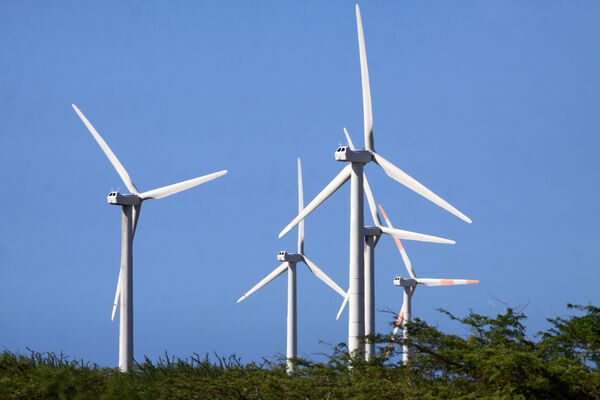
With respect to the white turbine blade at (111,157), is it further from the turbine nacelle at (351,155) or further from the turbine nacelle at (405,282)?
the turbine nacelle at (405,282)

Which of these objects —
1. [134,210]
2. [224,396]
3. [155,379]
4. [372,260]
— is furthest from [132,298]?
[224,396]

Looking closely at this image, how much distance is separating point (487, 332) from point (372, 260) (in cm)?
2502

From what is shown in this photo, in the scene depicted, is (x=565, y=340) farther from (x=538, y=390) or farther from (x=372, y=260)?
(x=372, y=260)

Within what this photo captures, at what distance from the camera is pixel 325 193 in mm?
39688

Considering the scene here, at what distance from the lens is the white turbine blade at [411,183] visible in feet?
111

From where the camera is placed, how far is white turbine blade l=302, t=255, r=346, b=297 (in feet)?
185

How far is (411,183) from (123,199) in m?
17.3

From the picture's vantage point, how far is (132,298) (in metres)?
46.0

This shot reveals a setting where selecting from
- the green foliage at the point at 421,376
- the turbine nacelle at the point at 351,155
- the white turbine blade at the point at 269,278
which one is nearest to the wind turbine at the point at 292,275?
the white turbine blade at the point at 269,278

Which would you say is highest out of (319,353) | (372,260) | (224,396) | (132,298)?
(372,260)

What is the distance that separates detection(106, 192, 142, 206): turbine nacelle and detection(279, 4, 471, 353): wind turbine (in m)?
11.5

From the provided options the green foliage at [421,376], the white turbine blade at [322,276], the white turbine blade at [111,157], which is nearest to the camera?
the green foliage at [421,376]

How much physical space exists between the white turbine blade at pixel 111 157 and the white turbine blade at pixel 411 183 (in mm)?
15730

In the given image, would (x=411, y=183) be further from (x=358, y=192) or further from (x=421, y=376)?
(x=421, y=376)
